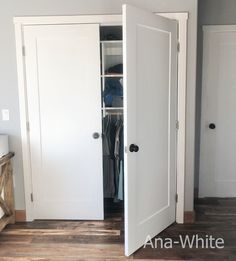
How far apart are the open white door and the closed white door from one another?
0.89m

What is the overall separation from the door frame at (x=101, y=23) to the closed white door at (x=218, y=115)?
2.61 ft

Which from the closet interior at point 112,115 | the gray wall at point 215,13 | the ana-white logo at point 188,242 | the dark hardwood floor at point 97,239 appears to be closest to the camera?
the dark hardwood floor at point 97,239

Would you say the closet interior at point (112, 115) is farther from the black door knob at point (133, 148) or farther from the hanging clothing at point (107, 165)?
the black door knob at point (133, 148)

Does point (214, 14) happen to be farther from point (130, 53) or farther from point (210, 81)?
point (130, 53)

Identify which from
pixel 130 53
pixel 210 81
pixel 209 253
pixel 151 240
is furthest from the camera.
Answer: pixel 210 81

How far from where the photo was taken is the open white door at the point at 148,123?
238 cm

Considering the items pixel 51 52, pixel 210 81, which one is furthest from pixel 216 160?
pixel 51 52

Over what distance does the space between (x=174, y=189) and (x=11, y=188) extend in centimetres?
169

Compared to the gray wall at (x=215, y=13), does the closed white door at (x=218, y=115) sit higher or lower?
lower

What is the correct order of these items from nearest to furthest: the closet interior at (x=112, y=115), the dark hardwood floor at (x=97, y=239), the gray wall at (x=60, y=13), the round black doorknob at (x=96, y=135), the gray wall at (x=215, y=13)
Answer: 1. the dark hardwood floor at (x=97, y=239)
2. the gray wall at (x=60, y=13)
3. the round black doorknob at (x=96, y=135)
4. the closet interior at (x=112, y=115)
5. the gray wall at (x=215, y=13)

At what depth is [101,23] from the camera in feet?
9.58

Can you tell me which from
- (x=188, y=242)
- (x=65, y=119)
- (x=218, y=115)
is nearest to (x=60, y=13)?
(x=65, y=119)

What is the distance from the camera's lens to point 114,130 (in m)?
3.36

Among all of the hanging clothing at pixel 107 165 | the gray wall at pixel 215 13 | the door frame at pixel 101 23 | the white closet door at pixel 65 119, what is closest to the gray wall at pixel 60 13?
the door frame at pixel 101 23
